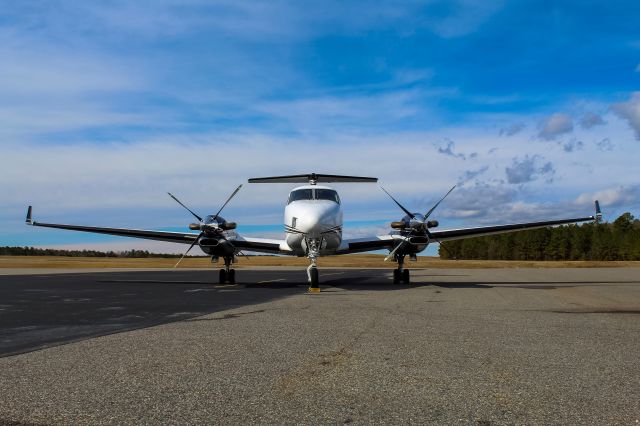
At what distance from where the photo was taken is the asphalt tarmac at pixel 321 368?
485 cm

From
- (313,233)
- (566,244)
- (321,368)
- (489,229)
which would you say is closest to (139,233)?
(313,233)

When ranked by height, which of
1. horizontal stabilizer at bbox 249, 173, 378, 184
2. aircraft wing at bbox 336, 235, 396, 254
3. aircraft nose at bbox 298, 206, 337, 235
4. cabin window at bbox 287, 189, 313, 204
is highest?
horizontal stabilizer at bbox 249, 173, 378, 184

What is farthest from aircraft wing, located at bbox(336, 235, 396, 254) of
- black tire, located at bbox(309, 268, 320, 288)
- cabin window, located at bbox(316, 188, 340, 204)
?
black tire, located at bbox(309, 268, 320, 288)

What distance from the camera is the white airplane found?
22.4 m

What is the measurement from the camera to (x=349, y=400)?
5.26m

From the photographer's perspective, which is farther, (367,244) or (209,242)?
(367,244)

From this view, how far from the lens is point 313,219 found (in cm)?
2181

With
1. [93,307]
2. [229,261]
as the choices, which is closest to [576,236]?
[229,261]

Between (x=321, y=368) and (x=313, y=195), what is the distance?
1768cm

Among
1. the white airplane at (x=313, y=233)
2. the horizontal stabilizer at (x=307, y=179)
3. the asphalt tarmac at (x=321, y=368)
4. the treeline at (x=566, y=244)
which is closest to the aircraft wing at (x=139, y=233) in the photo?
the white airplane at (x=313, y=233)

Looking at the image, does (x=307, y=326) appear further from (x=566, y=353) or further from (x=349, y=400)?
(x=349, y=400)

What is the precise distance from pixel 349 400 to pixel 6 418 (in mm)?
2949

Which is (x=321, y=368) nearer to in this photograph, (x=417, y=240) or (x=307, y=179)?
(x=417, y=240)

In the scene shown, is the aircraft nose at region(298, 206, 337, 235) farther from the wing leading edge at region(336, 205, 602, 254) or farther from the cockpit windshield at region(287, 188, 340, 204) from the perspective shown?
the wing leading edge at region(336, 205, 602, 254)
